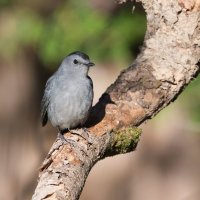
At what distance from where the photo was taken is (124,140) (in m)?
5.75

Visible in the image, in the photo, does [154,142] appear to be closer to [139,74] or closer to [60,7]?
[60,7]

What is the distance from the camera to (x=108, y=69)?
1277cm

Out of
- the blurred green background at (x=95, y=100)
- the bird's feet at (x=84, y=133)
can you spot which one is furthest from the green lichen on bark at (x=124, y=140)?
the blurred green background at (x=95, y=100)

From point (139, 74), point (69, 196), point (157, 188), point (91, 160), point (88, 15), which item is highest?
point (88, 15)

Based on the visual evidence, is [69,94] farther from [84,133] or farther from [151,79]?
[84,133]

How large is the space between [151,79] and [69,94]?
891mm

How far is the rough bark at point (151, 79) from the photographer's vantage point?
5.79 meters

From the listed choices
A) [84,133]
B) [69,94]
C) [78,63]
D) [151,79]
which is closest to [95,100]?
[78,63]

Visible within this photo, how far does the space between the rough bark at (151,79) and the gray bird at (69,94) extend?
0.30m

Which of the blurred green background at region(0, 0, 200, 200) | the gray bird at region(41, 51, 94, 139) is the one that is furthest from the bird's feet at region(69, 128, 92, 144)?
the blurred green background at region(0, 0, 200, 200)

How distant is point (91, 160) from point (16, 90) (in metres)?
7.37

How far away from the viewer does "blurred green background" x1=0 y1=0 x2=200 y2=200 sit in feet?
34.8

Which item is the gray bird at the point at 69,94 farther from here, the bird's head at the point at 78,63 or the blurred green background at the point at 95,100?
the blurred green background at the point at 95,100

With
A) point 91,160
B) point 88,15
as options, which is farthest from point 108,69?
point 91,160
